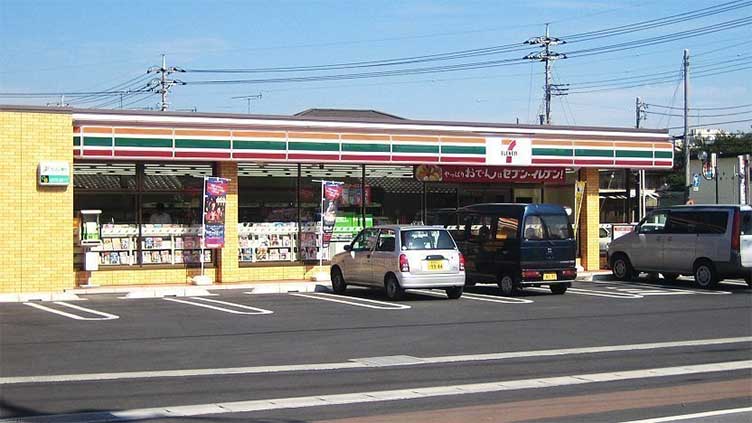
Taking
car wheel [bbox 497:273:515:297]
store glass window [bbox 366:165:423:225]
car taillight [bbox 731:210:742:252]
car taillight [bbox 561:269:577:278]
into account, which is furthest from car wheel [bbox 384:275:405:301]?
car taillight [bbox 731:210:742:252]

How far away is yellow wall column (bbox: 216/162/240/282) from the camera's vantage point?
2466 cm

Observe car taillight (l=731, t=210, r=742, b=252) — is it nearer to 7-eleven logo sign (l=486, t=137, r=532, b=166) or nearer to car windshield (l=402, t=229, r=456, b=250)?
7-eleven logo sign (l=486, t=137, r=532, b=166)

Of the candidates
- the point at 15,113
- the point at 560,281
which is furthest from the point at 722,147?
the point at 15,113

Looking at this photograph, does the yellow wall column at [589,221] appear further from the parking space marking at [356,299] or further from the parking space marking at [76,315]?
the parking space marking at [76,315]

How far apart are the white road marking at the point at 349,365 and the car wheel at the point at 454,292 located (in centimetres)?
702

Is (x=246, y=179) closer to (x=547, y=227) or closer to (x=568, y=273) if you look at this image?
(x=547, y=227)

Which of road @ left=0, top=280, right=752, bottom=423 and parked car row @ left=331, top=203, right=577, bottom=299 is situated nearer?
road @ left=0, top=280, right=752, bottom=423

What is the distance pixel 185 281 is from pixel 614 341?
42.8 feet

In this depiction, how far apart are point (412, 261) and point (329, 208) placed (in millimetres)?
5935

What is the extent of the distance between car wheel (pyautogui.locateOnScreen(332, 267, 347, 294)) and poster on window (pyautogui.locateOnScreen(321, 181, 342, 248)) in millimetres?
2753

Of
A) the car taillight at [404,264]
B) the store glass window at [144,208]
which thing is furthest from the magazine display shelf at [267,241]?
the car taillight at [404,264]

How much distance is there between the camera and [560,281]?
21.8m

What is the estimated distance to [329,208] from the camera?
25703mm

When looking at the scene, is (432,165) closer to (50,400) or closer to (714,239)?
(714,239)
